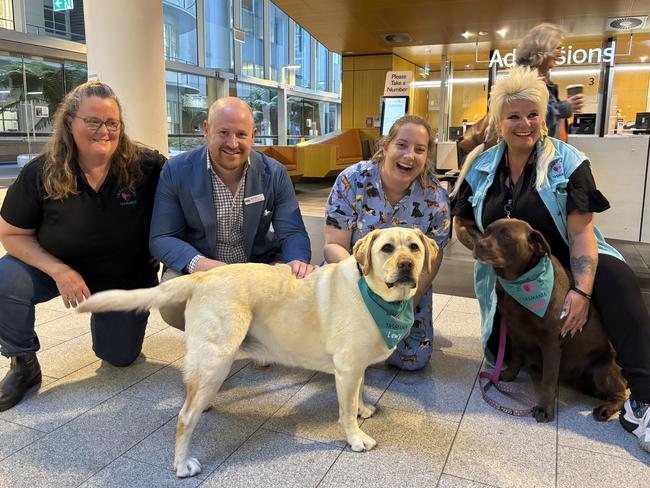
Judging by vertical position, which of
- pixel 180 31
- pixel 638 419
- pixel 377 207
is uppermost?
pixel 180 31

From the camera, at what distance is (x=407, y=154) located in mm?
2635

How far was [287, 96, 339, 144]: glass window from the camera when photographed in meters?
22.3

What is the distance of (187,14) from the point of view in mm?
15938

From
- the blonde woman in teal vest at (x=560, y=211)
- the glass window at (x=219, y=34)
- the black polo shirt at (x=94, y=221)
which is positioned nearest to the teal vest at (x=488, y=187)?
the blonde woman in teal vest at (x=560, y=211)

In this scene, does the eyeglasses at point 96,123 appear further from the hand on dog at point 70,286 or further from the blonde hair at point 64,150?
the hand on dog at point 70,286

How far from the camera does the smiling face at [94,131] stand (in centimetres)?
255

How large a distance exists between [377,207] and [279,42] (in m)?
19.9

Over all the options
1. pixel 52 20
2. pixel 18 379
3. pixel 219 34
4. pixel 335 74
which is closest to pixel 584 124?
pixel 18 379

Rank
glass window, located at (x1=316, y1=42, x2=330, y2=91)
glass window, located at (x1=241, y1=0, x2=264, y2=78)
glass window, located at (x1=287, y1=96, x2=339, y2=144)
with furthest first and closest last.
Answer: glass window, located at (x1=316, y1=42, x2=330, y2=91) < glass window, located at (x1=287, y1=96, x2=339, y2=144) < glass window, located at (x1=241, y1=0, x2=264, y2=78)

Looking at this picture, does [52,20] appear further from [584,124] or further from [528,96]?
[528,96]

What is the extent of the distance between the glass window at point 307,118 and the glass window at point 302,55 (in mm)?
889

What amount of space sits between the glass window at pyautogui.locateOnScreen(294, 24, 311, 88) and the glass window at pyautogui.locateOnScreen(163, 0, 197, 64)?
21.7 feet

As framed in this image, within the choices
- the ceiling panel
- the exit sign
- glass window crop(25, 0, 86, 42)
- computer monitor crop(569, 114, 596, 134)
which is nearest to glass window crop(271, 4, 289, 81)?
the ceiling panel

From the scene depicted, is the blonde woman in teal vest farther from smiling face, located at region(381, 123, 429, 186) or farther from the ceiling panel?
the ceiling panel
